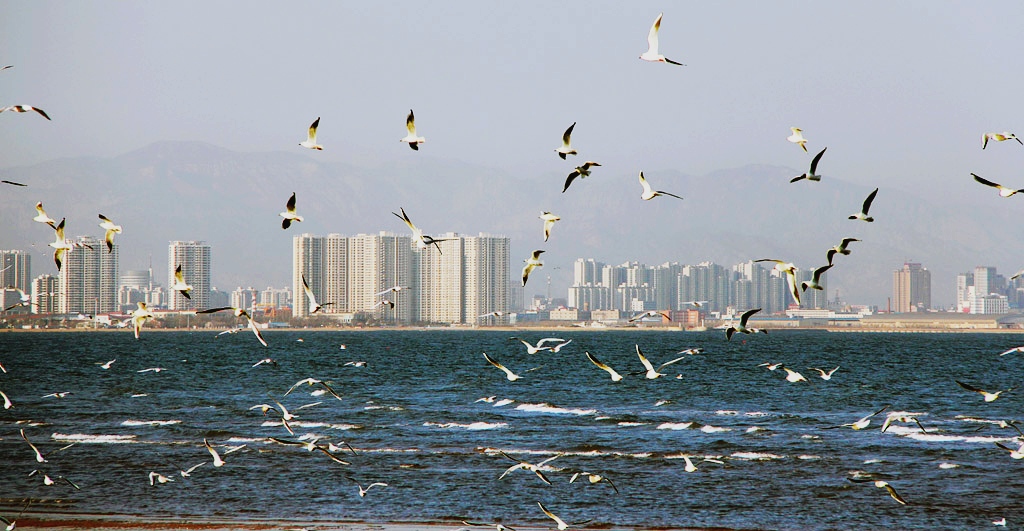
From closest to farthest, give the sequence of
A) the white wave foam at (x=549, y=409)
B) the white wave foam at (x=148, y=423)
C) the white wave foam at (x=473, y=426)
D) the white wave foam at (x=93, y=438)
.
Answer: the white wave foam at (x=93, y=438) < the white wave foam at (x=473, y=426) < the white wave foam at (x=148, y=423) < the white wave foam at (x=549, y=409)

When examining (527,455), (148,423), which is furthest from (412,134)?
(148,423)

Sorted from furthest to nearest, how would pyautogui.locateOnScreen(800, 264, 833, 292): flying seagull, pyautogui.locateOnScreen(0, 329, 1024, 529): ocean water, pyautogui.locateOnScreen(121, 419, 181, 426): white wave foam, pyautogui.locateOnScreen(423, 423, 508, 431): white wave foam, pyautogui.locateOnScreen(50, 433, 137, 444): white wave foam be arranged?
pyautogui.locateOnScreen(121, 419, 181, 426): white wave foam < pyautogui.locateOnScreen(423, 423, 508, 431): white wave foam < pyautogui.locateOnScreen(50, 433, 137, 444): white wave foam < pyautogui.locateOnScreen(0, 329, 1024, 529): ocean water < pyautogui.locateOnScreen(800, 264, 833, 292): flying seagull

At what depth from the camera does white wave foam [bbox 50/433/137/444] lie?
148 ft

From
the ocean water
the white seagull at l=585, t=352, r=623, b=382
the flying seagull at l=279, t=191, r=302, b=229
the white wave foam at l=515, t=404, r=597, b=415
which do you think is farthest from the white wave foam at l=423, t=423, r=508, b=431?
the flying seagull at l=279, t=191, r=302, b=229

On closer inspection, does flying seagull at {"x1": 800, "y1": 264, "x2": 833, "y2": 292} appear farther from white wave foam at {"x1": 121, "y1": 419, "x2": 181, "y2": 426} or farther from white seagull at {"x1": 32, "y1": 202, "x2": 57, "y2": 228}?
white wave foam at {"x1": 121, "y1": 419, "x2": 181, "y2": 426}

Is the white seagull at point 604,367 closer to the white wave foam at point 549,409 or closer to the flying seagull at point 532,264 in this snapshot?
the flying seagull at point 532,264

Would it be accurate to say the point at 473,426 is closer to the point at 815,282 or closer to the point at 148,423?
the point at 148,423

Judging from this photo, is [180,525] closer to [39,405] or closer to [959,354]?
[39,405]

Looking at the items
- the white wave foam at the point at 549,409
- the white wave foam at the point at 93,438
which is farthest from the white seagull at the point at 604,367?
the white wave foam at the point at 549,409

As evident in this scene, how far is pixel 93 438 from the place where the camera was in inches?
1825

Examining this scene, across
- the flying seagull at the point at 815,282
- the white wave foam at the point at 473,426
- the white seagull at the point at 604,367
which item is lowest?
the white wave foam at the point at 473,426

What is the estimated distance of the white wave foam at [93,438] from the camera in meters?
45.1

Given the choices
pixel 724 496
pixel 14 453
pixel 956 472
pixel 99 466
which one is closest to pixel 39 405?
pixel 14 453

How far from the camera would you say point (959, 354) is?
167375 mm
